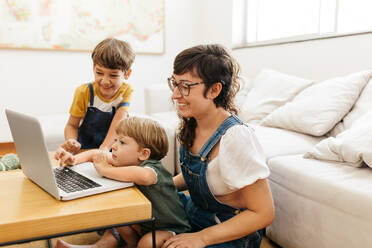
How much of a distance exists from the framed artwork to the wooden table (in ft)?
10.7

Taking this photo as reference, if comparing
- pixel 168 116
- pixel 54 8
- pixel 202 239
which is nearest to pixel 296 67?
pixel 168 116

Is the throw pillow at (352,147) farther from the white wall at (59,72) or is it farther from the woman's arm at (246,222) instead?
the white wall at (59,72)

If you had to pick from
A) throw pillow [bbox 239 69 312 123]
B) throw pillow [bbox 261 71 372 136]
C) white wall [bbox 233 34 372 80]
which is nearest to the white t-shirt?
throw pillow [bbox 261 71 372 136]

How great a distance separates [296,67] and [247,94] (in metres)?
0.47

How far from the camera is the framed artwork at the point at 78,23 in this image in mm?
3584

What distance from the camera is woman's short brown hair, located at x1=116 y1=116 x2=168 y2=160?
1125 millimetres

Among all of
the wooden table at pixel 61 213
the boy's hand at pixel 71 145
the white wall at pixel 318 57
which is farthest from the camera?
the white wall at pixel 318 57

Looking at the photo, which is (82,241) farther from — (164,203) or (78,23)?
(78,23)

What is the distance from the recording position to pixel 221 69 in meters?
1.05

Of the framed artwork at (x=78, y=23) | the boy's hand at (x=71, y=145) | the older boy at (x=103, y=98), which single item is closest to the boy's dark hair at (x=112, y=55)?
the older boy at (x=103, y=98)

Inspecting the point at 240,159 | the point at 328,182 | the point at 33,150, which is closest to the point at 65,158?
the point at 33,150

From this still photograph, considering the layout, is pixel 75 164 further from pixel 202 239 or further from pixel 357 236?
pixel 357 236

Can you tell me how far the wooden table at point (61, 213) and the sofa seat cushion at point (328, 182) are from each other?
70 cm

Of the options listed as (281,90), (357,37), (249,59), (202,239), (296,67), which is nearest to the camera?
(202,239)
